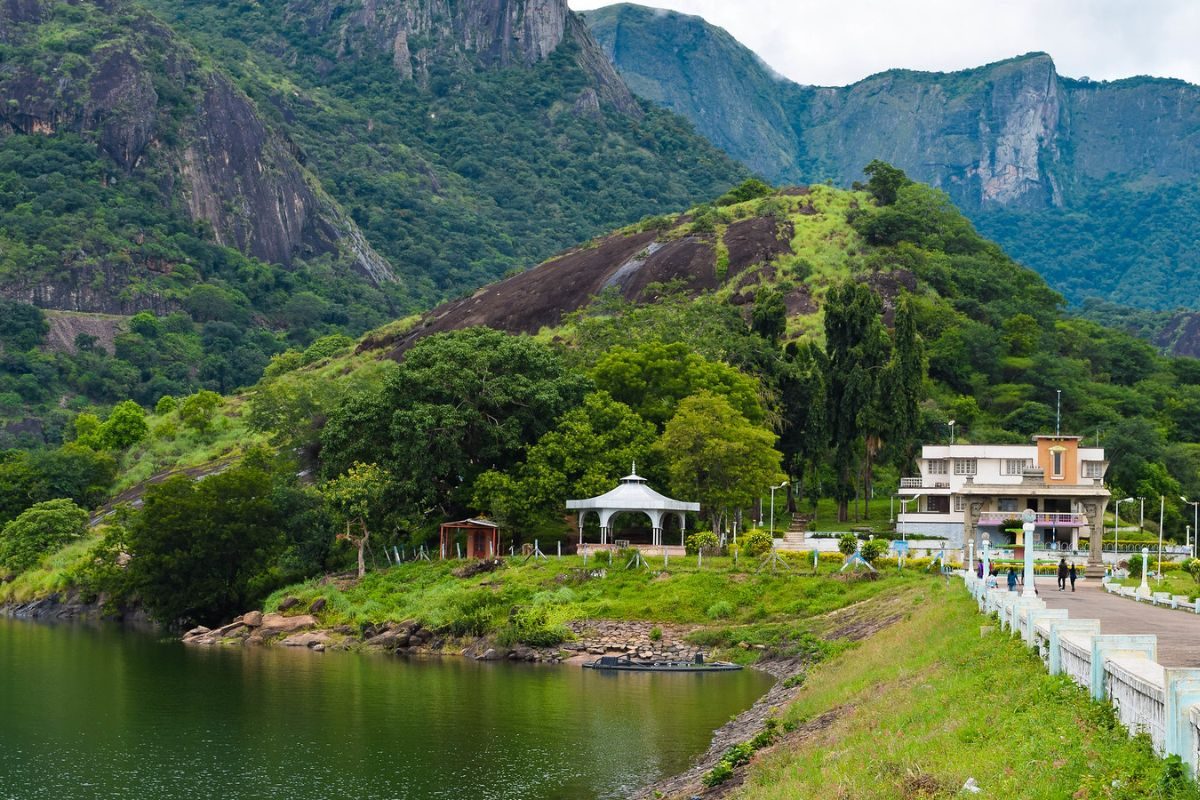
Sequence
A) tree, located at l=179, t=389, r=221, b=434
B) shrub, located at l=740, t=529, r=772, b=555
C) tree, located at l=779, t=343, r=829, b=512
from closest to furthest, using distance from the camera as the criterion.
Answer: shrub, located at l=740, t=529, r=772, b=555, tree, located at l=779, t=343, r=829, b=512, tree, located at l=179, t=389, r=221, b=434

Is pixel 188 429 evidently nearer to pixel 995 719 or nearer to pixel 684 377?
pixel 684 377

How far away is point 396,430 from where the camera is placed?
7931 cm

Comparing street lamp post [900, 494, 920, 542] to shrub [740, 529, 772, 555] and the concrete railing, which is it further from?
the concrete railing

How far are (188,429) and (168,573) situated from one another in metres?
53.0

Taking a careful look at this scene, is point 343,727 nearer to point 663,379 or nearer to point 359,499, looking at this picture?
point 359,499

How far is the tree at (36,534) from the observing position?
96375mm

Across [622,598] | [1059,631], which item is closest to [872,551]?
[622,598]

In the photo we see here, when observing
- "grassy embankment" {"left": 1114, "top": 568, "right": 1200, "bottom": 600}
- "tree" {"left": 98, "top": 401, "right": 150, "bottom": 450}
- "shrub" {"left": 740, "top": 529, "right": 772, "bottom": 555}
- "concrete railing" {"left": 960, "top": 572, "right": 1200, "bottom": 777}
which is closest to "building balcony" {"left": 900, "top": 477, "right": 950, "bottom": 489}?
"shrub" {"left": 740, "top": 529, "right": 772, "bottom": 555}

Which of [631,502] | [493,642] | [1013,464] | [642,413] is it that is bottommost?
[493,642]

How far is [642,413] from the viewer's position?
85812mm

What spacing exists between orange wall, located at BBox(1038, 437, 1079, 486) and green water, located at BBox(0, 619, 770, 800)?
30.2 m

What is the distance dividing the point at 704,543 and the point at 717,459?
18.4 feet

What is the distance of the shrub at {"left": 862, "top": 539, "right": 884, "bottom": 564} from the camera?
6706 cm

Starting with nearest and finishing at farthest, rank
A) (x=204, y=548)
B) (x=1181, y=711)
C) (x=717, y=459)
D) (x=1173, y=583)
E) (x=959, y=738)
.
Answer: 1. (x=1181, y=711)
2. (x=959, y=738)
3. (x=1173, y=583)
4. (x=717, y=459)
5. (x=204, y=548)
